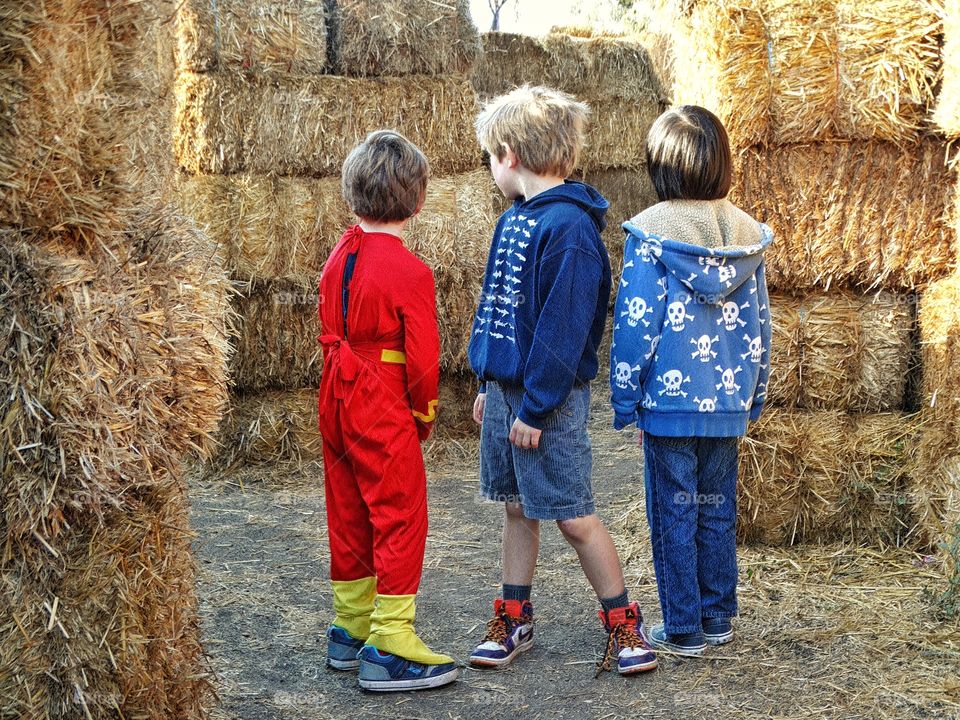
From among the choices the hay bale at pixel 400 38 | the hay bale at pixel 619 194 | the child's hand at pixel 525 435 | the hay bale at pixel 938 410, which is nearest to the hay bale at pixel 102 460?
the child's hand at pixel 525 435

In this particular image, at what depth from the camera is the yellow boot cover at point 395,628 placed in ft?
10.8

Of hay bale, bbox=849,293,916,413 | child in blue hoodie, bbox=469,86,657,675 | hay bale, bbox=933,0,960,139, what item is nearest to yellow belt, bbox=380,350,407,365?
child in blue hoodie, bbox=469,86,657,675

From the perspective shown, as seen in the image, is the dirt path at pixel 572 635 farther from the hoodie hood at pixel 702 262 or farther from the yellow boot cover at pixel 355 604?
the hoodie hood at pixel 702 262

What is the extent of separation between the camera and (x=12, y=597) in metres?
2.38

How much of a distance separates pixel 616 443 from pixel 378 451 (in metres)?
3.82

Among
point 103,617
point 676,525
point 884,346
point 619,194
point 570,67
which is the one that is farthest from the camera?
point 619,194

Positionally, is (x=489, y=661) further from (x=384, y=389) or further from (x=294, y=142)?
(x=294, y=142)

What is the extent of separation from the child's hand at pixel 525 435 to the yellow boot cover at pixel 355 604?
0.72 m

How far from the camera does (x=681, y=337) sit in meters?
3.42

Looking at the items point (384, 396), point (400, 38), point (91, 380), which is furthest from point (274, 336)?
point (91, 380)

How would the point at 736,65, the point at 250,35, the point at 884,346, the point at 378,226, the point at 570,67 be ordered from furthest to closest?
the point at 570,67 → the point at 250,35 → the point at 884,346 → the point at 736,65 → the point at 378,226

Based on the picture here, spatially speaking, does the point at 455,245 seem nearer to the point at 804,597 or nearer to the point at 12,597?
the point at 804,597

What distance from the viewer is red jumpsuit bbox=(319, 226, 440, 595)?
3.27 meters

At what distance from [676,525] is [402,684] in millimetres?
1046
